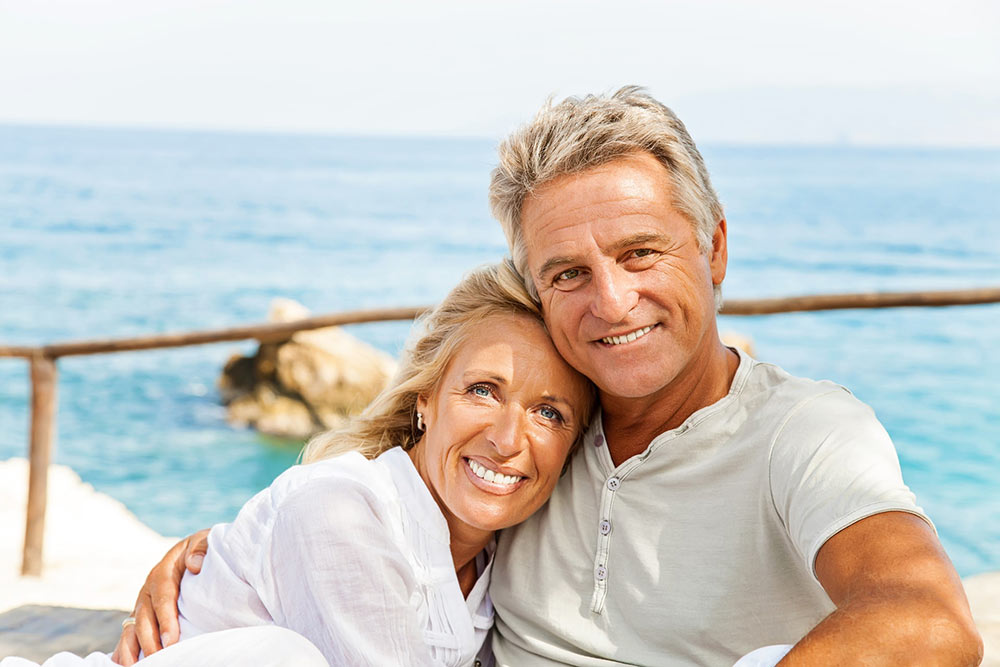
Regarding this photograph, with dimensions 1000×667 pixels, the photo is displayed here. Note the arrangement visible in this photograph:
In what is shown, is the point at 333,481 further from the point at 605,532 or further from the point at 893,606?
the point at 893,606

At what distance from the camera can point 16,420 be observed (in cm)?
1505

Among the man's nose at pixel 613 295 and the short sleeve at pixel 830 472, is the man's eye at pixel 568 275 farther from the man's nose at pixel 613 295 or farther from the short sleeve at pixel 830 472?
the short sleeve at pixel 830 472

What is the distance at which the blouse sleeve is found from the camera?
171cm

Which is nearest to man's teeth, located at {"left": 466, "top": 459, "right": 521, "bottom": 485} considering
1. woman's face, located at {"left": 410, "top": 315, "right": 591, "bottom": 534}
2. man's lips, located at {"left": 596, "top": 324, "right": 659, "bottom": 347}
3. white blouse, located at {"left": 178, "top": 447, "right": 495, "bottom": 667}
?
woman's face, located at {"left": 410, "top": 315, "right": 591, "bottom": 534}

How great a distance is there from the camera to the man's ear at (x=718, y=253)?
2.01 m

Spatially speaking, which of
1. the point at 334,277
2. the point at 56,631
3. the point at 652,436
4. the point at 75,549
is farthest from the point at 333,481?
the point at 334,277

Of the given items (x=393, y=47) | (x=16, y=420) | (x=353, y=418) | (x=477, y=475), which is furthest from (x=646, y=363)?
(x=393, y=47)

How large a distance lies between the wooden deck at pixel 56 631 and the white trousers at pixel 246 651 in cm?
107

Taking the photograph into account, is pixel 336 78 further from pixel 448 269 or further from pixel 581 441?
pixel 581 441

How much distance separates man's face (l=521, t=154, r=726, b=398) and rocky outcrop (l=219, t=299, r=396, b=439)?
29.9 feet

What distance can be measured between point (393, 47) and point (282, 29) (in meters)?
8.58

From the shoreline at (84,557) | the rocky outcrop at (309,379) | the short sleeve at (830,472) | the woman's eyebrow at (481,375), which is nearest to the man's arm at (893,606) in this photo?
the short sleeve at (830,472)

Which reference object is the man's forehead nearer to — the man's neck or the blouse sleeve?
the man's neck

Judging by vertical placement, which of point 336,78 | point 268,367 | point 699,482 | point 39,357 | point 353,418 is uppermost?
point 699,482
